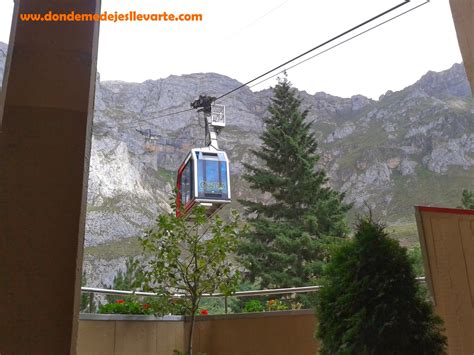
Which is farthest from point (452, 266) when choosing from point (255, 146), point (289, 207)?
point (255, 146)

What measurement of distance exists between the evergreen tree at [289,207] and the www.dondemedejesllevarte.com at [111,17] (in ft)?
45.4

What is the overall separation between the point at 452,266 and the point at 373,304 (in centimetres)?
78

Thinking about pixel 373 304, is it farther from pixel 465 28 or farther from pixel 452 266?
pixel 465 28

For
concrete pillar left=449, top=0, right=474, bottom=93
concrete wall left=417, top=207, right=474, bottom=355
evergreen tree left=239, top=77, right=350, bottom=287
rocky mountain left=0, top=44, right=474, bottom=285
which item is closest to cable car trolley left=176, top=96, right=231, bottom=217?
concrete wall left=417, top=207, right=474, bottom=355

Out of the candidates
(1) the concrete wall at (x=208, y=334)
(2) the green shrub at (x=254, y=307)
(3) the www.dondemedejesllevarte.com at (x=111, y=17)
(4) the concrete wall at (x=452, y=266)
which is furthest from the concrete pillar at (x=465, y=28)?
(2) the green shrub at (x=254, y=307)

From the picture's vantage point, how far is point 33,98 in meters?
1.21

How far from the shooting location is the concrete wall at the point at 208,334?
3931mm

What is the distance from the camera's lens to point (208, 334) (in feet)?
15.8

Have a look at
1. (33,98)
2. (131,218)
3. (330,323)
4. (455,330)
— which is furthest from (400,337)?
(131,218)

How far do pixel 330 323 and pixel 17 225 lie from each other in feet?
4.90

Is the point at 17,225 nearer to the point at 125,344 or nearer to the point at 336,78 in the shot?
the point at 125,344

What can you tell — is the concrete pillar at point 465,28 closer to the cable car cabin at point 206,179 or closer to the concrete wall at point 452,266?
the concrete wall at point 452,266

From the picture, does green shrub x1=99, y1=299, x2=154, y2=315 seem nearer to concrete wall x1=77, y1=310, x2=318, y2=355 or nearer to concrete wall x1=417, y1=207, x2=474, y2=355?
concrete wall x1=77, y1=310, x2=318, y2=355

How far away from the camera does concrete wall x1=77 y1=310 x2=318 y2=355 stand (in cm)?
393
